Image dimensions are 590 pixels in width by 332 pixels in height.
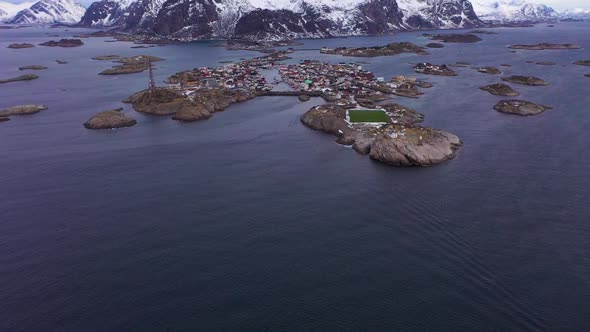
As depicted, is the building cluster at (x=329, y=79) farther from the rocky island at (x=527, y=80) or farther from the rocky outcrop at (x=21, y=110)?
the rocky outcrop at (x=21, y=110)

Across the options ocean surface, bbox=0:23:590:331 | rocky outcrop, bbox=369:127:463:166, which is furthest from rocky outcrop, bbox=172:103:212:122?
rocky outcrop, bbox=369:127:463:166

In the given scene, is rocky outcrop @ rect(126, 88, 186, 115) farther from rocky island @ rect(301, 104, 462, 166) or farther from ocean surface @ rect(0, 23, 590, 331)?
rocky island @ rect(301, 104, 462, 166)

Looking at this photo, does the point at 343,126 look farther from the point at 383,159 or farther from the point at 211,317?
the point at 211,317

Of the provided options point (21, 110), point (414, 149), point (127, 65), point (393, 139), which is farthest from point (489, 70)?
point (21, 110)

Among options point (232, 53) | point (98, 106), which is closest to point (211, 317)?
point (98, 106)

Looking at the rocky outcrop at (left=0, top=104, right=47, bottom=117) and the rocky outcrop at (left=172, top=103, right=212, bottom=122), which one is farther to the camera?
the rocky outcrop at (left=0, top=104, right=47, bottom=117)

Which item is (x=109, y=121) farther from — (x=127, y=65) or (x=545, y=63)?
(x=545, y=63)
